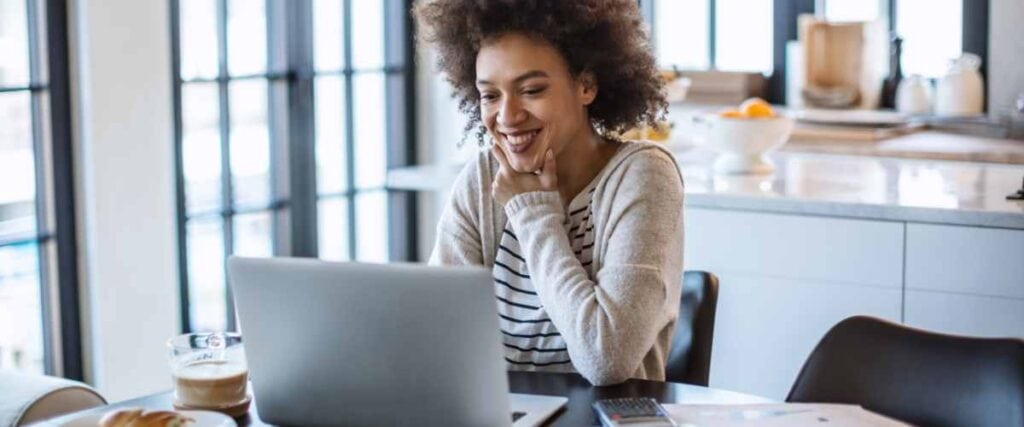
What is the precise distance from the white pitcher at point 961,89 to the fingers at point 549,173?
2905mm

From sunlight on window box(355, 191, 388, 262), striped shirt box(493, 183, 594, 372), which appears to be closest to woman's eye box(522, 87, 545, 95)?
striped shirt box(493, 183, 594, 372)

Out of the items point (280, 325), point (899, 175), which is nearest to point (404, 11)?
point (899, 175)

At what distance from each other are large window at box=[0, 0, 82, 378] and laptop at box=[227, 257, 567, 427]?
6.68 ft

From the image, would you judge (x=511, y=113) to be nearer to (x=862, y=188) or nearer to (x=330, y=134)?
(x=862, y=188)

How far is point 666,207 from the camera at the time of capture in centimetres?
230

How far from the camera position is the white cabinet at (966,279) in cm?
317

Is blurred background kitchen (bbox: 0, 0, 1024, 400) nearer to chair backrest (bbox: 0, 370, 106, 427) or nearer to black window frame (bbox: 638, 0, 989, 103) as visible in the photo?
black window frame (bbox: 638, 0, 989, 103)

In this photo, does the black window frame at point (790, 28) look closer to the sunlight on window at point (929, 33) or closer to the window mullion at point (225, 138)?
the sunlight on window at point (929, 33)

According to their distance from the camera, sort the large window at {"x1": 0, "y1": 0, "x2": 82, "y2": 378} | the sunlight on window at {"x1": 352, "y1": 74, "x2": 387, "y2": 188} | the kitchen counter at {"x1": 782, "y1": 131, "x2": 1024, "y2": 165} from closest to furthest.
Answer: the large window at {"x1": 0, "y1": 0, "x2": 82, "y2": 378} → the kitchen counter at {"x1": 782, "y1": 131, "x2": 1024, "y2": 165} → the sunlight on window at {"x1": 352, "y1": 74, "x2": 387, "y2": 188}

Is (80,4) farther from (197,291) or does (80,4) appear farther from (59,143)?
(197,291)

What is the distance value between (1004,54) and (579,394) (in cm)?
341

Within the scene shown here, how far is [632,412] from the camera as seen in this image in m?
1.88

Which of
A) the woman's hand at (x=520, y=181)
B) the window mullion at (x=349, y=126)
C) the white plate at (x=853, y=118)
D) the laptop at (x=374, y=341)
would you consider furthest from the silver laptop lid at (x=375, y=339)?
the white plate at (x=853, y=118)

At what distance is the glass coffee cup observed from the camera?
195cm
